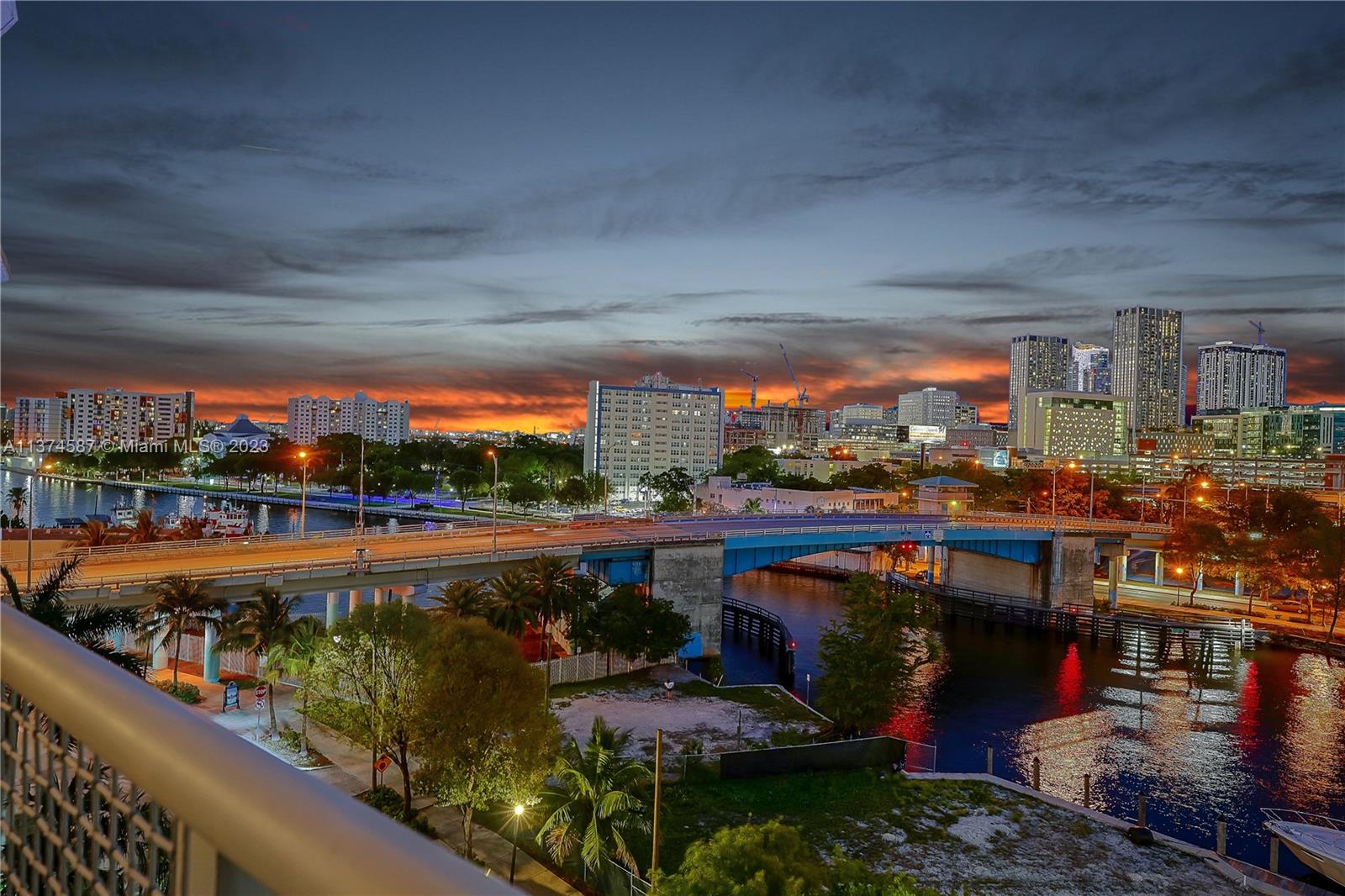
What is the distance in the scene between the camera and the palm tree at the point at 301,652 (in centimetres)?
2793

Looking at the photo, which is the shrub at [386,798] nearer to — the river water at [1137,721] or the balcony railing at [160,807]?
the river water at [1137,721]

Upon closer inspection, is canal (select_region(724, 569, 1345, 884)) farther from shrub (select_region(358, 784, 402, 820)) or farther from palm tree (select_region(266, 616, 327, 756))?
palm tree (select_region(266, 616, 327, 756))

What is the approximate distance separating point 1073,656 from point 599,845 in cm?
4303

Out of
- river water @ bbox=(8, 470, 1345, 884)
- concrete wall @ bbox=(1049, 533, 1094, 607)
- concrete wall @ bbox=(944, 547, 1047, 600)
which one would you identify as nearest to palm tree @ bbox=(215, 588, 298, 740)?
river water @ bbox=(8, 470, 1345, 884)

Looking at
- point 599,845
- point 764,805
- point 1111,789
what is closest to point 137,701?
point 599,845

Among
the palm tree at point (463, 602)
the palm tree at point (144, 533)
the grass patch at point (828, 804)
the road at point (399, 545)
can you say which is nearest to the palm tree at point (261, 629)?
the road at point (399, 545)

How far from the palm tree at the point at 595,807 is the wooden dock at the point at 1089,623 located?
147 ft

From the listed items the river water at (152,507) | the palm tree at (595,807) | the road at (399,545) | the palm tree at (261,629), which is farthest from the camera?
the river water at (152,507)

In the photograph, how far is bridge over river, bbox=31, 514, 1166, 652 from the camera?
3609 cm

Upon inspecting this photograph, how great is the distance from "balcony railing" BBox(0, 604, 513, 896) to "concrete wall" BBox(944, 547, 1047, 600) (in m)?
71.6

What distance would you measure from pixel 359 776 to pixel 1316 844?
27158 mm

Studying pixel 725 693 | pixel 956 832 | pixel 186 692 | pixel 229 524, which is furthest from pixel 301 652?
pixel 229 524

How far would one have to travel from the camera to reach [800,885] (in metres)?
14.1

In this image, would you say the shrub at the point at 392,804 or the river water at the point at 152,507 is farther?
the river water at the point at 152,507
